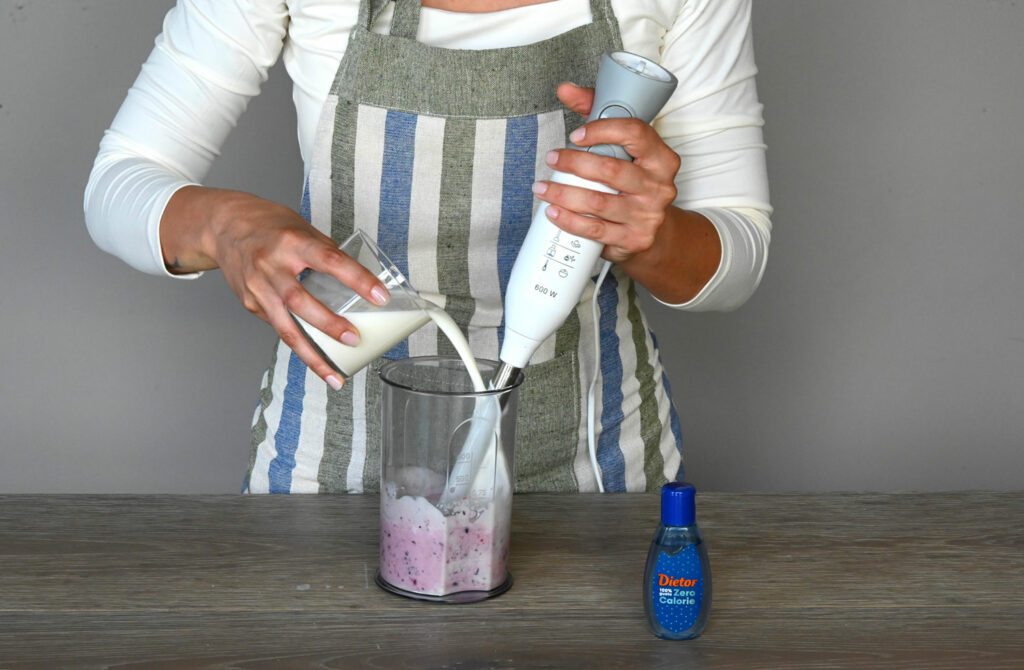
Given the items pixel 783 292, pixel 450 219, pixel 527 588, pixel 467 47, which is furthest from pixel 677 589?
pixel 783 292

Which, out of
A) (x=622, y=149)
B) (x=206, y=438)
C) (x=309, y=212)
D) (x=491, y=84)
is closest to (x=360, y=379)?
(x=309, y=212)

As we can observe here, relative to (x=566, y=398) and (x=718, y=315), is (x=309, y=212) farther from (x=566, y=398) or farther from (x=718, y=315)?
(x=718, y=315)

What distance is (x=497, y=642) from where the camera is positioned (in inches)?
34.4

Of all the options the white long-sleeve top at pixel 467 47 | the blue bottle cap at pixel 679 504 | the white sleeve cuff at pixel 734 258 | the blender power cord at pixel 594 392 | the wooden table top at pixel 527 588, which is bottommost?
the wooden table top at pixel 527 588

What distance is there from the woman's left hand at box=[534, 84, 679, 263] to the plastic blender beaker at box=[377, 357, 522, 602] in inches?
5.7

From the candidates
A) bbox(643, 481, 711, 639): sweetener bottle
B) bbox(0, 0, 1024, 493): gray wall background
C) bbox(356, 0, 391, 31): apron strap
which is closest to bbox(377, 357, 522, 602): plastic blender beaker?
bbox(643, 481, 711, 639): sweetener bottle

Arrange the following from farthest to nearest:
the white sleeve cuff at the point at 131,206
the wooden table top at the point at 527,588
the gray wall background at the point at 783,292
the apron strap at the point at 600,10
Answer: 1. the gray wall background at the point at 783,292
2. the apron strap at the point at 600,10
3. the white sleeve cuff at the point at 131,206
4. the wooden table top at the point at 527,588

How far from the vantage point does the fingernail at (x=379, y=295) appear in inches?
33.9

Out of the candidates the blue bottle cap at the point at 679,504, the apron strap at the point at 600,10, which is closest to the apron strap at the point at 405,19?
the apron strap at the point at 600,10

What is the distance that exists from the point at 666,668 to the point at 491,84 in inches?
26.2

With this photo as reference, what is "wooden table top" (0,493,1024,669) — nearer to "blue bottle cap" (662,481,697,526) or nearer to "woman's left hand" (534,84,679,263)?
"blue bottle cap" (662,481,697,526)

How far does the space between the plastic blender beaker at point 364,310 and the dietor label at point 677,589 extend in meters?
0.28

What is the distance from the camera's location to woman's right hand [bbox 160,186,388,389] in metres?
0.89

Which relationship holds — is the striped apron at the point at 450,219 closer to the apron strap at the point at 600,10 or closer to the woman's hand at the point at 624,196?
the apron strap at the point at 600,10
